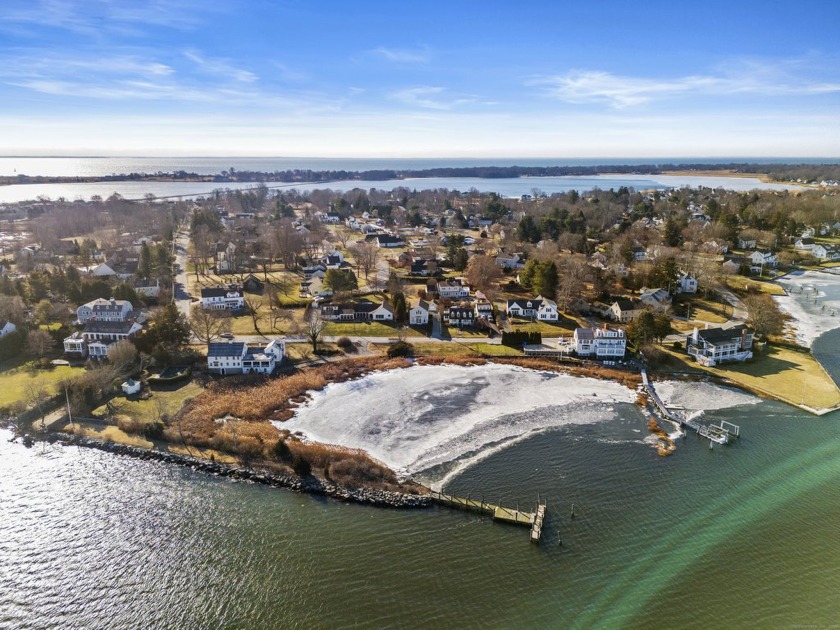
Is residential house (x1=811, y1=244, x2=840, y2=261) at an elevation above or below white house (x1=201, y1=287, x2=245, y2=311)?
above

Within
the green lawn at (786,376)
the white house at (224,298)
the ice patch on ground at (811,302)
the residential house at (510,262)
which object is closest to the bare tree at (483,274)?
the residential house at (510,262)

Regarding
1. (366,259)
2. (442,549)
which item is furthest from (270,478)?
(366,259)

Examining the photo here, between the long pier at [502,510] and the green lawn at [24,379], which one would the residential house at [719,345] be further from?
the green lawn at [24,379]

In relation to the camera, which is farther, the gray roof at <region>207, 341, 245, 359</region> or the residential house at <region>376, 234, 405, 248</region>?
the residential house at <region>376, 234, 405, 248</region>

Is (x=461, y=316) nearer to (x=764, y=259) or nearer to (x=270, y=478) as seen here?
(x=270, y=478)

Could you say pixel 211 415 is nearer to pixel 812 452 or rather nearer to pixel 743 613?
pixel 743 613

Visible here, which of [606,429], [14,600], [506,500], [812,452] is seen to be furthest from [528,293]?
[14,600]

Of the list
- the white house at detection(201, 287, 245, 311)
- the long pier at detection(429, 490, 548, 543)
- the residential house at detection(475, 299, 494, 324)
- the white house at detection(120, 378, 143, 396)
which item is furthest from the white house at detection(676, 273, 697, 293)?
the white house at detection(120, 378, 143, 396)

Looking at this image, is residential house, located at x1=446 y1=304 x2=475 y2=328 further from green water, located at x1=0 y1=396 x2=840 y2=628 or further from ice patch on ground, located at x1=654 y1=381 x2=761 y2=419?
green water, located at x1=0 y1=396 x2=840 y2=628
